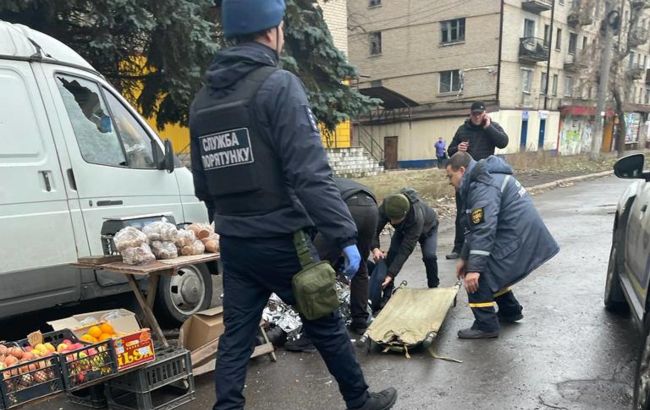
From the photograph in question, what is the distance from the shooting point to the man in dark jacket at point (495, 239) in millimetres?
3750

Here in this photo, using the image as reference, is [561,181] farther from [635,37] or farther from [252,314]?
[635,37]

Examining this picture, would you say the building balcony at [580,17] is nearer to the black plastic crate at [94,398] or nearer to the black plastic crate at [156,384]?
the black plastic crate at [156,384]

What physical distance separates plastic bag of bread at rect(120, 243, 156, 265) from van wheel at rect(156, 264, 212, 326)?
106 cm

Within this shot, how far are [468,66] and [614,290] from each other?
86.1 feet

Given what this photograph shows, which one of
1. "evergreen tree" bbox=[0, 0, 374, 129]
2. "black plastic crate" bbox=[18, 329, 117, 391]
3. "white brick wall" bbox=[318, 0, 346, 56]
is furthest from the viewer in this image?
"white brick wall" bbox=[318, 0, 346, 56]

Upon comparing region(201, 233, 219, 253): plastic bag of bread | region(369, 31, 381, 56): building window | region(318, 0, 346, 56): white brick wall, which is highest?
region(369, 31, 381, 56): building window

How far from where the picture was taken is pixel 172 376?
314 cm

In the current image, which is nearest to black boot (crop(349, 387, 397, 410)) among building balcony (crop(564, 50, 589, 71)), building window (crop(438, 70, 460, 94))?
building window (crop(438, 70, 460, 94))

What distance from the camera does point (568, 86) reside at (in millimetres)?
34656

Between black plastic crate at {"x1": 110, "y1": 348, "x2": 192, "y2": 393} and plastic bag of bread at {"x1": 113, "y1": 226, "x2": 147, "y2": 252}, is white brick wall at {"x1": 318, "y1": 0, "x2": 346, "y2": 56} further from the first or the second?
black plastic crate at {"x1": 110, "y1": 348, "x2": 192, "y2": 393}

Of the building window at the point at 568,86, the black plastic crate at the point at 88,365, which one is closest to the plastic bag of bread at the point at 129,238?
the black plastic crate at the point at 88,365

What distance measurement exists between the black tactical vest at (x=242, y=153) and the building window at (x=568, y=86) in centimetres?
3671

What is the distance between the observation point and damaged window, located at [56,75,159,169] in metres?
3.94

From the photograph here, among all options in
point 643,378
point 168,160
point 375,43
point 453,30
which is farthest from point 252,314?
point 375,43
